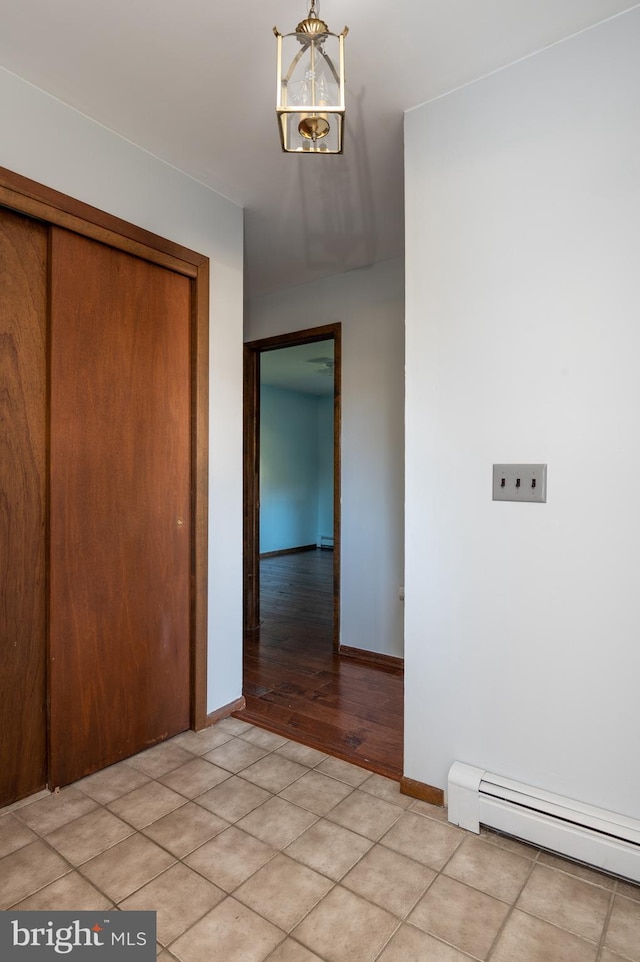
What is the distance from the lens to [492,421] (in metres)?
1.74

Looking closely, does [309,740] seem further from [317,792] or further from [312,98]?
[312,98]

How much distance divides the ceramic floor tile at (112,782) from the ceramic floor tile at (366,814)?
75cm

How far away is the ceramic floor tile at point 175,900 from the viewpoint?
52.5 inches

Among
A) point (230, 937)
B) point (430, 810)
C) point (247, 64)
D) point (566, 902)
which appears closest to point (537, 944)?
point (566, 902)

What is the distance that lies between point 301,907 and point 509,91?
8.21 feet

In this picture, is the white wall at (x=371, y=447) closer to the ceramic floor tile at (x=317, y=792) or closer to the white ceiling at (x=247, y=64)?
the white ceiling at (x=247, y=64)

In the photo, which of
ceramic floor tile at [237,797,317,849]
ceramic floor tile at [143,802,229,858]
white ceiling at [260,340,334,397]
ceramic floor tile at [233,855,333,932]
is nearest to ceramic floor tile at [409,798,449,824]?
ceramic floor tile at [237,797,317,849]

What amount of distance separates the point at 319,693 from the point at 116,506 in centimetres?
150

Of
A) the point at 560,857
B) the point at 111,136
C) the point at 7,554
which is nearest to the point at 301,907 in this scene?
the point at 560,857

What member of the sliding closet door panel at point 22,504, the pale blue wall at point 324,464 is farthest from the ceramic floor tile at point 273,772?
the pale blue wall at point 324,464

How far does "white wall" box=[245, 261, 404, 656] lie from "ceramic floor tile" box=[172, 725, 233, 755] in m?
1.26

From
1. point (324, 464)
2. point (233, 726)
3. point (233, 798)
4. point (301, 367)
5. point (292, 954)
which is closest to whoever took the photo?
point (292, 954)

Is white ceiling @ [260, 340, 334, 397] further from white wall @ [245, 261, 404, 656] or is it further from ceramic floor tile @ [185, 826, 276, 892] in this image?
ceramic floor tile @ [185, 826, 276, 892]

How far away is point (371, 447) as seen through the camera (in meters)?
3.36
